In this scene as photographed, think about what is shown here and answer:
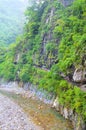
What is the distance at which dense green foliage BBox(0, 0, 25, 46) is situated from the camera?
77875mm

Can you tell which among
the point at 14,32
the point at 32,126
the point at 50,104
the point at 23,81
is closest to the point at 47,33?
the point at 23,81

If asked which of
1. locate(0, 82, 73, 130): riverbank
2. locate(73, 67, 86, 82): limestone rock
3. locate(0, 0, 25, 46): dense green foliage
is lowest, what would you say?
locate(0, 82, 73, 130): riverbank

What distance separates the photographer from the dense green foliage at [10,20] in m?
77.9

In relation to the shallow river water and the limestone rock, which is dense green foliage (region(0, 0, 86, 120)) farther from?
the shallow river water

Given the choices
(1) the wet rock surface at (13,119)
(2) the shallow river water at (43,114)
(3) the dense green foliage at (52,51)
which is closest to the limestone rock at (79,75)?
(3) the dense green foliage at (52,51)

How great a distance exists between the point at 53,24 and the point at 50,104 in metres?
14.1

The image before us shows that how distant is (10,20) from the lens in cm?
9512

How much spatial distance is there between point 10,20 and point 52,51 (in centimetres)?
6376

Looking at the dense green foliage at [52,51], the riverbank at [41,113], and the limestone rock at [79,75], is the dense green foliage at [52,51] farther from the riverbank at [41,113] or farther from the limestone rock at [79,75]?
the riverbank at [41,113]

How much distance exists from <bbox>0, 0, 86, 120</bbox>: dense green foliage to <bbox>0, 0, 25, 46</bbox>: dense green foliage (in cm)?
2267

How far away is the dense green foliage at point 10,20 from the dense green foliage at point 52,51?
22.7 metres

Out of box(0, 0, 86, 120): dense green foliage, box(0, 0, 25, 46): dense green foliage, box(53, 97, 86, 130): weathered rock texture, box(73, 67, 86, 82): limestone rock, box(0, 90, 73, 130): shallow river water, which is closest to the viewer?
box(53, 97, 86, 130): weathered rock texture

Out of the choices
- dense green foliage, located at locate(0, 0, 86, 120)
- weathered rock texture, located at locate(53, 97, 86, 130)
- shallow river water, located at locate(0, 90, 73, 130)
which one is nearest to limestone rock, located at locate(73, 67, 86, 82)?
dense green foliage, located at locate(0, 0, 86, 120)

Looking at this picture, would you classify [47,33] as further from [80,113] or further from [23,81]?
[80,113]
